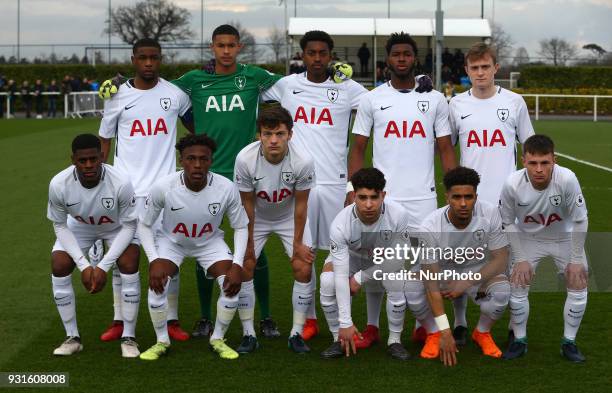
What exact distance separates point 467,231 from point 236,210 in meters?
1.59

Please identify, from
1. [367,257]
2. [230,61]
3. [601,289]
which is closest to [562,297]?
[601,289]

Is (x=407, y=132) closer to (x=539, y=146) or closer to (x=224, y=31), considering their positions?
(x=539, y=146)

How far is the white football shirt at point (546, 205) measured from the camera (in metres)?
6.46

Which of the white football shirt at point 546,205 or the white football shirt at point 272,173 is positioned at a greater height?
the white football shirt at point 272,173

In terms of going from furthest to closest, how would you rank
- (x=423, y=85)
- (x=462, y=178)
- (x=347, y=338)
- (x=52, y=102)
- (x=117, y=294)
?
(x=52, y=102) → (x=117, y=294) → (x=423, y=85) → (x=347, y=338) → (x=462, y=178)

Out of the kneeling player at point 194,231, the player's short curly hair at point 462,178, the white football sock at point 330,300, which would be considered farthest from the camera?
the white football sock at point 330,300

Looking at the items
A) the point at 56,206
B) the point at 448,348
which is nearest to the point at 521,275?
the point at 448,348

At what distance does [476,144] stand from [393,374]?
185 centimetres

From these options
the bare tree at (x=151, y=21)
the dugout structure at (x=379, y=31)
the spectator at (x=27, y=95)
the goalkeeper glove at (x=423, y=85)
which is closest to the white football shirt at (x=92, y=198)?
the goalkeeper glove at (x=423, y=85)

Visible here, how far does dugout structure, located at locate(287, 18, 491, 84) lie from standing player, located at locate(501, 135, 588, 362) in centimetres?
3670

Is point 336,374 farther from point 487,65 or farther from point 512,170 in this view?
point 487,65

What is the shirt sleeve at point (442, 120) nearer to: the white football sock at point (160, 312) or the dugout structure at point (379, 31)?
the white football sock at point (160, 312)

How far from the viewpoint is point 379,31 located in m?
44.0

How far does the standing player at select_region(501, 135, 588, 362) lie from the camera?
6426 millimetres
